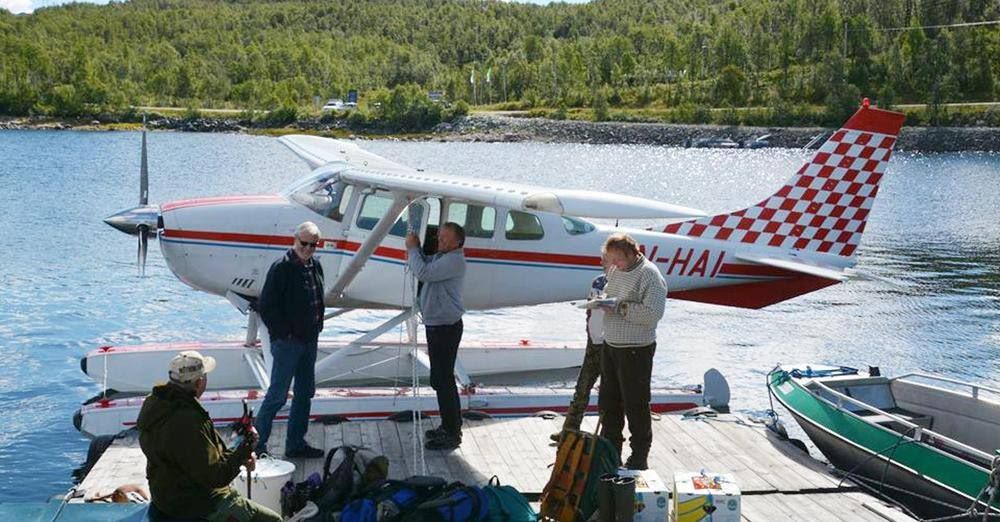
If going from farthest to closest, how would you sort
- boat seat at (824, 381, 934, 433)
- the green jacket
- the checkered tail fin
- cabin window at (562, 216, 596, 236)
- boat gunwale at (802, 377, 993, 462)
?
the checkered tail fin
cabin window at (562, 216, 596, 236)
boat seat at (824, 381, 934, 433)
boat gunwale at (802, 377, 993, 462)
the green jacket

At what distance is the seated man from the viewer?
491 centimetres

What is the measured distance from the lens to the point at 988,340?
1744 cm

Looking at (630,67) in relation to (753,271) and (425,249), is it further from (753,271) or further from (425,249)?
(425,249)

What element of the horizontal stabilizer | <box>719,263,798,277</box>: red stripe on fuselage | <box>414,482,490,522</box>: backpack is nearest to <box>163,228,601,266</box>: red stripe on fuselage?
<box>719,263,798,277</box>: red stripe on fuselage

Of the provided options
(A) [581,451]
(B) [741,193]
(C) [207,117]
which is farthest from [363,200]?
(C) [207,117]

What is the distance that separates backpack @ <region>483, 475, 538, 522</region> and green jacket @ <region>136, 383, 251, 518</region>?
4.87 feet

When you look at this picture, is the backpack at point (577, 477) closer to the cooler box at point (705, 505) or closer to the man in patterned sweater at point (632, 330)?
the cooler box at point (705, 505)

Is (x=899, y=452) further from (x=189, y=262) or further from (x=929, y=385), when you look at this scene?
(x=189, y=262)

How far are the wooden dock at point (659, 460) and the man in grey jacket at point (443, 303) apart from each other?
558 millimetres

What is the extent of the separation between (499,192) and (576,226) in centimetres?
278

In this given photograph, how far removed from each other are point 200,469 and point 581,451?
2345 millimetres

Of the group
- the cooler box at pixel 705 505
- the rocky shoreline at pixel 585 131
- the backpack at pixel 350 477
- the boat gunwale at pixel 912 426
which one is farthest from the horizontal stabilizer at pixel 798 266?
the rocky shoreline at pixel 585 131

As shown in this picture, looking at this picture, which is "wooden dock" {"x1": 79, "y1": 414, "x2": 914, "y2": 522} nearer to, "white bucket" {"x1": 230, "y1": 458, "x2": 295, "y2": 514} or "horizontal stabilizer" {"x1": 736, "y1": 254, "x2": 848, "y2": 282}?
"white bucket" {"x1": 230, "y1": 458, "x2": 295, "y2": 514}

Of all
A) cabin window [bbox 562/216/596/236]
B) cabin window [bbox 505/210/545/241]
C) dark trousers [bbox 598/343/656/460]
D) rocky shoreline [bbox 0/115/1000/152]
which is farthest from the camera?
rocky shoreline [bbox 0/115/1000/152]
